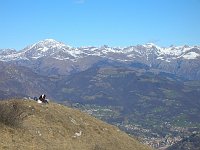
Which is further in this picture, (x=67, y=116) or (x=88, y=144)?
(x=67, y=116)

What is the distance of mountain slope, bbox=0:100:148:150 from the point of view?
115 ft

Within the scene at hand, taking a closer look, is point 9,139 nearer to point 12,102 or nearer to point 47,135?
point 47,135

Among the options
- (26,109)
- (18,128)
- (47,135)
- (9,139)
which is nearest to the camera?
(9,139)

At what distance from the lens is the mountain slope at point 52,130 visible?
115 ft

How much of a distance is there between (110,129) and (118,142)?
3977 mm

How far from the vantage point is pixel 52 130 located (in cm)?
4212

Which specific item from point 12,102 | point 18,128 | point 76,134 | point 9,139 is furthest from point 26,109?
point 9,139

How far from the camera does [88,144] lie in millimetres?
43000

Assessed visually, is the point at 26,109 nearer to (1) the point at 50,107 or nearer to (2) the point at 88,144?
(1) the point at 50,107

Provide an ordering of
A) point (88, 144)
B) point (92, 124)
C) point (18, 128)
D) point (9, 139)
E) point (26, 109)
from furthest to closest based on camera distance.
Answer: point (92, 124) < point (26, 109) < point (88, 144) < point (18, 128) < point (9, 139)

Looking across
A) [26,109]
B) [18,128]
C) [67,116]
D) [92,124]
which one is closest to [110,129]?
[92,124]

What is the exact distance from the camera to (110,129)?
52.0 metres

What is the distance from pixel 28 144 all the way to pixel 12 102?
1562 centimetres

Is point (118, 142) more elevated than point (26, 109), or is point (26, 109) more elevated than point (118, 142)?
point (26, 109)
